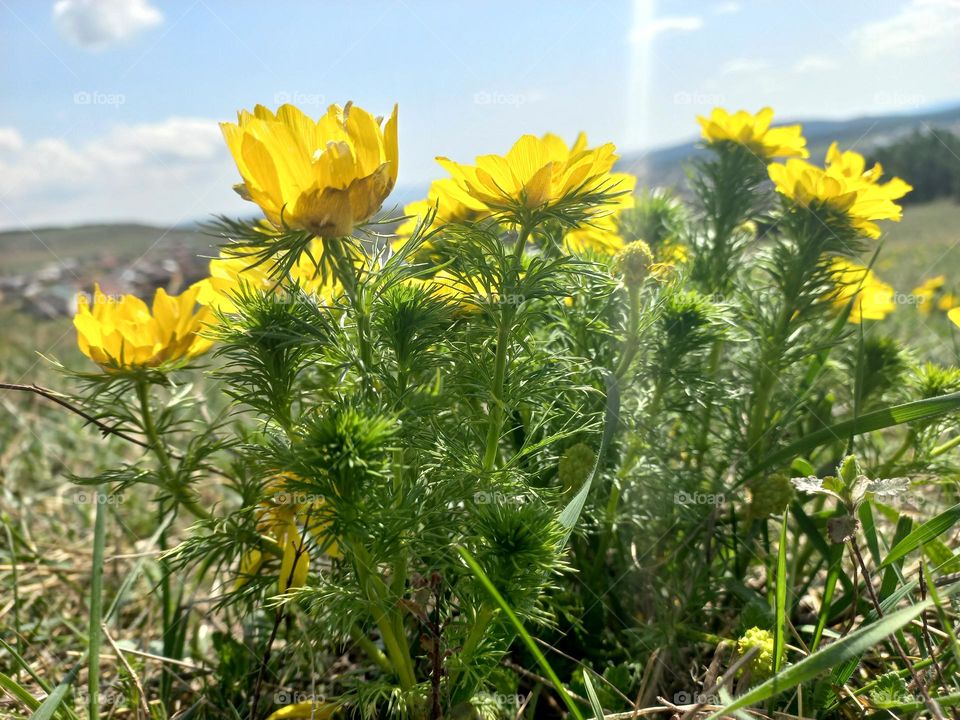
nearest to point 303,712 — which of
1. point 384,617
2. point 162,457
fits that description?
point 384,617

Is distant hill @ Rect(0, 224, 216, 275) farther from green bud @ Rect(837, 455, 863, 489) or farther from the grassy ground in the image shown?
green bud @ Rect(837, 455, 863, 489)

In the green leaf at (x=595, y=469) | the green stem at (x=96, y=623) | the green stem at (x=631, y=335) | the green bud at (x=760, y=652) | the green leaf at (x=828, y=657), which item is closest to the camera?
the green leaf at (x=828, y=657)

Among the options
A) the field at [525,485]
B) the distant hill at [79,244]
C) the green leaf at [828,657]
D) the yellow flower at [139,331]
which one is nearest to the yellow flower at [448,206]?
the field at [525,485]

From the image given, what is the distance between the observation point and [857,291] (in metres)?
1.49

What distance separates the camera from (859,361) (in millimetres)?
1487

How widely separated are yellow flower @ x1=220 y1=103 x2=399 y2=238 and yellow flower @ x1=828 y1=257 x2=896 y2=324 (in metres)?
1.04

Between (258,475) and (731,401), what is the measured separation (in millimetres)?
1086

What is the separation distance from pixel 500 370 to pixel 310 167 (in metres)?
0.39

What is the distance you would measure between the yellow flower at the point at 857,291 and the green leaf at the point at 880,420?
0.87ft

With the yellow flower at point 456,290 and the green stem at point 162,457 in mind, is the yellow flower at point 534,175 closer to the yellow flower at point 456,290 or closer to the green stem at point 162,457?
the yellow flower at point 456,290

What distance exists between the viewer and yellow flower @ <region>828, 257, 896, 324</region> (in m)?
1.60

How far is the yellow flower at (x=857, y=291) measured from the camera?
5.25 ft

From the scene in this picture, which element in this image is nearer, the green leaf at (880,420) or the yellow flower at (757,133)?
the green leaf at (880,420)

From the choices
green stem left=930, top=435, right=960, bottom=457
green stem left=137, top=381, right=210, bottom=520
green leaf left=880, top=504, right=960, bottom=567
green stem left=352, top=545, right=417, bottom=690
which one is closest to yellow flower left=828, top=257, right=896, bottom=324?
green stem left=930, top=435, right=960, bottom=457
